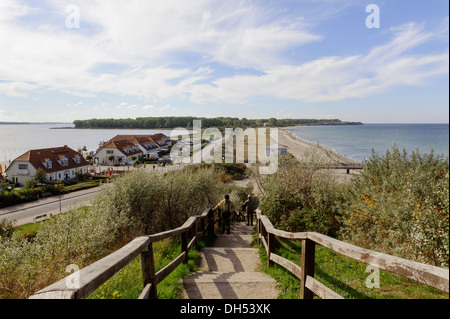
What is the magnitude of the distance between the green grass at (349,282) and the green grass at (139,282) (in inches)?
62.1

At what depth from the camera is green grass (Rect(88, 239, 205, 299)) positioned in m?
3.71

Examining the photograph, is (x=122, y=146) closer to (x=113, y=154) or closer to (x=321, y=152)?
(x=113, y=154)

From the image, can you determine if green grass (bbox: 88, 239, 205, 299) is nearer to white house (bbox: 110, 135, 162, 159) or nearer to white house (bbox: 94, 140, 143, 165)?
white house (bbox: 94, 140, 143, 165)

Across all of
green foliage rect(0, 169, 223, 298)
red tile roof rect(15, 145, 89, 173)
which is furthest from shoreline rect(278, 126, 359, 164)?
red tile roof rect(15, 145, 89, 173)

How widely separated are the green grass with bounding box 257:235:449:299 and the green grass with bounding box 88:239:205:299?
5.17 feet

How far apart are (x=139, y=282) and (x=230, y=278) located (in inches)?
60.8

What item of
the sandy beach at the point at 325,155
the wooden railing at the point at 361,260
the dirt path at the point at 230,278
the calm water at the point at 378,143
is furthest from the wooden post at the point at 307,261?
the calm water at the point at 378,143

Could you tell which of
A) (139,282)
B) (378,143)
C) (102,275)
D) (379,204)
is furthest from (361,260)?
(378,143)

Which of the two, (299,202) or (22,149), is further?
(22,149)

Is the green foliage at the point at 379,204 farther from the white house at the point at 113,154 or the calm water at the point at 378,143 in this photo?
the white house at the point at 113,154

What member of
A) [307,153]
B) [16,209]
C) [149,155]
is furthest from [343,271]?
[149,155]
